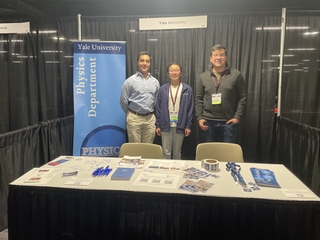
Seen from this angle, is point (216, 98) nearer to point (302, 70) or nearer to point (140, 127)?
point (140, 127)

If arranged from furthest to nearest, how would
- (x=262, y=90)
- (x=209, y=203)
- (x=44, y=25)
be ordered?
(x=44, y=25) → (x=262, y=90) → (x=209, y=203)

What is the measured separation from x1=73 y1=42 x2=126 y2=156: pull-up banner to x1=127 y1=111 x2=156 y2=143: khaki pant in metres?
0.34

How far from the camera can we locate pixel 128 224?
1343mm

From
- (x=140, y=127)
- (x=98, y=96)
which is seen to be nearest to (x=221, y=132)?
(x=140, y=127)

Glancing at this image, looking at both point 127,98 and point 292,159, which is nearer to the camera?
point 292,159

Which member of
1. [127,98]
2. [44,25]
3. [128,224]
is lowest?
[128,224]

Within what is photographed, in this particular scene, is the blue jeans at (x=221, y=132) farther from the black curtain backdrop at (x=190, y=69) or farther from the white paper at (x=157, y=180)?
the white paper at (x=157, y=180)

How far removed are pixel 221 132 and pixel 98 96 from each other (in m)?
1.66

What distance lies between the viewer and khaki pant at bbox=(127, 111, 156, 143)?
2943 millimetres

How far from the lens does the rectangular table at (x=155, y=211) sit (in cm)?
121

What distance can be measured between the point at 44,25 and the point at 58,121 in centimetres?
148

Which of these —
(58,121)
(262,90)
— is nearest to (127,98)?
(58,121)

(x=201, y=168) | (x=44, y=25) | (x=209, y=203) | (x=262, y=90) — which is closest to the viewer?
(x=209, y=203)

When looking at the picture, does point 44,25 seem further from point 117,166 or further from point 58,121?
point 117,166
